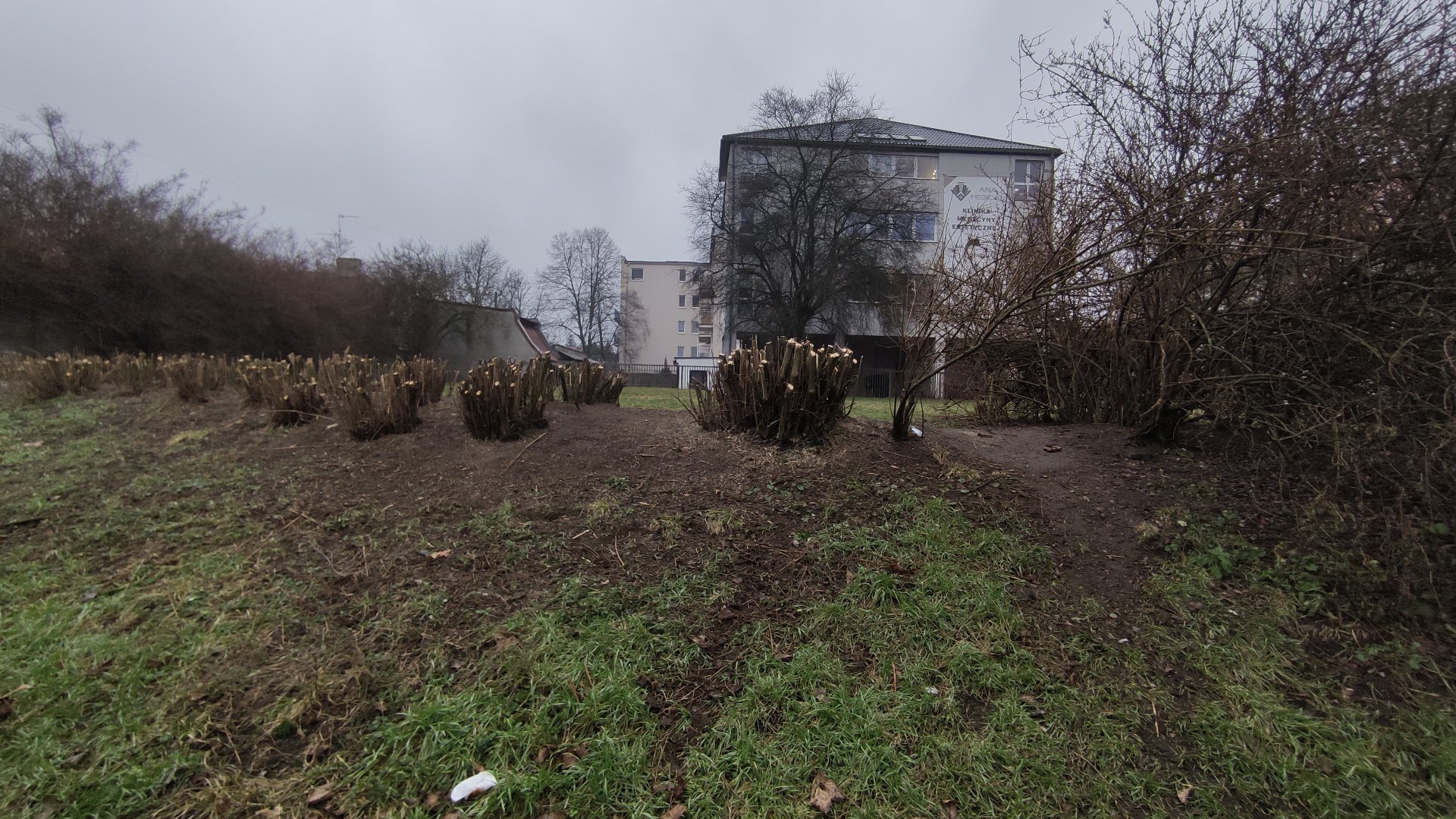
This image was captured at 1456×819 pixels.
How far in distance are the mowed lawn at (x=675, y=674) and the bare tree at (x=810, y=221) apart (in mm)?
21616

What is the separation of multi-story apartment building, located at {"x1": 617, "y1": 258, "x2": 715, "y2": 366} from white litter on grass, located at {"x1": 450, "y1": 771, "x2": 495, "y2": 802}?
178 ft

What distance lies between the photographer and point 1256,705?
6.82 feet

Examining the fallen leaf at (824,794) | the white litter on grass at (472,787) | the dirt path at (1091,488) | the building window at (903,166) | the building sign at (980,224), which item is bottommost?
the fallen leaf at (824,794)

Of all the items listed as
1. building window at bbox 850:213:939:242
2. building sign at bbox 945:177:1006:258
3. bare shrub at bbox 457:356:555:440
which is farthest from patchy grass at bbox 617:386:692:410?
building window at bbox 850:213:939:242

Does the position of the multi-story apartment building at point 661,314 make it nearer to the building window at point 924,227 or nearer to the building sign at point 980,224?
the building window at point 924,227

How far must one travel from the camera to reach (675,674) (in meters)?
2.25

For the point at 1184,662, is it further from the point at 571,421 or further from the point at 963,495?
the point at 571,421

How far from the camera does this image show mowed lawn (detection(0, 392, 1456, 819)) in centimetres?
182

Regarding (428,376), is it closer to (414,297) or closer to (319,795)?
(319,795)

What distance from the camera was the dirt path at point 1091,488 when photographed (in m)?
2.87

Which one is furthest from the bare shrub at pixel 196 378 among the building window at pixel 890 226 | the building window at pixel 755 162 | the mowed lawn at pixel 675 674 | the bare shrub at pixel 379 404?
the building window at pixel 890 226

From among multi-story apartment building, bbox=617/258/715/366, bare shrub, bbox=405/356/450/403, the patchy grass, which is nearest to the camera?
bare shrub, bbox=405/356/450/403

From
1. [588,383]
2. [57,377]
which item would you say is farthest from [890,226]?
[57,377]

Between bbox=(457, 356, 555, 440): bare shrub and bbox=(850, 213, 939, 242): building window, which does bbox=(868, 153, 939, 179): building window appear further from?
bbox=(457, 356, 555, 440): bare shrub
